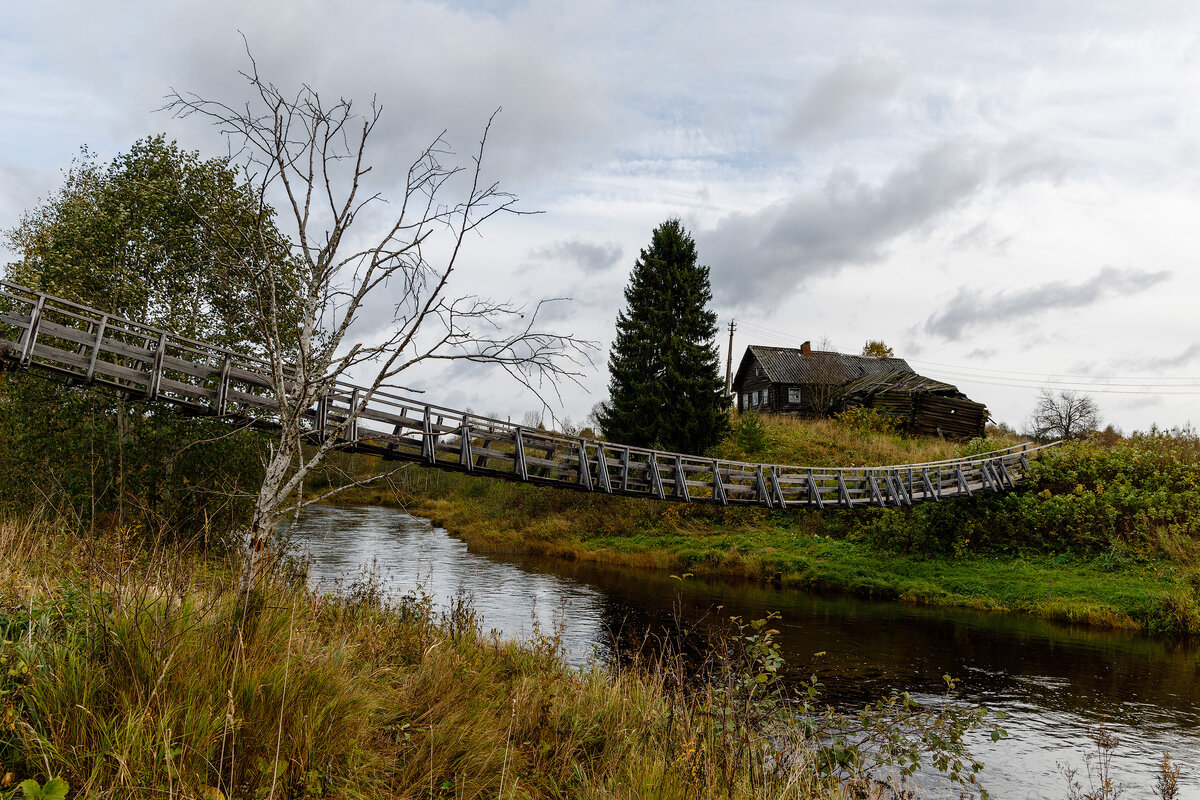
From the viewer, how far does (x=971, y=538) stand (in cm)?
2325

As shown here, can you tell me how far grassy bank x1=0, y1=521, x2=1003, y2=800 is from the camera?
2.84 metres

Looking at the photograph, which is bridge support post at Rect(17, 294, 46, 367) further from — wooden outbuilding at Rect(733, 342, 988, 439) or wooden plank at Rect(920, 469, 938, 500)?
wooden outbuilding at Rect(733, 342, 988, 439)

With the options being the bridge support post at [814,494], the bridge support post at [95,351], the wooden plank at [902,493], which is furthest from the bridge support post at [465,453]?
the wooden plank at [902,493]

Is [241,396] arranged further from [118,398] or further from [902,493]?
[902,493]

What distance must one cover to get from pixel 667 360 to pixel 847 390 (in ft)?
55.6

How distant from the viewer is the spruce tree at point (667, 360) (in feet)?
95.2

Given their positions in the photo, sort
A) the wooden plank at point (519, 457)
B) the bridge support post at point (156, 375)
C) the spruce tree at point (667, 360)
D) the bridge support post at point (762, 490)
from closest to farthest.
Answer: the bridge support post at point (156, 375) < the wooden plank at point (519, 457) < the bridge support post at point (762, 490) < the spruce tree at point (667, 360)

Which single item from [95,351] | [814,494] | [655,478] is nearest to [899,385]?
[814,494]

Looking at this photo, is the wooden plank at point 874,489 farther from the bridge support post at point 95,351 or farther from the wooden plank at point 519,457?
the bridge support post at point 95,351

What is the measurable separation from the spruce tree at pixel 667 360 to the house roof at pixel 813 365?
15233 mm

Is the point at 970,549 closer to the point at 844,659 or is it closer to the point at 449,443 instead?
the point at 844,659

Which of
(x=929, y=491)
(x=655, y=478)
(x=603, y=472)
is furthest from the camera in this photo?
(x=929, y=491)

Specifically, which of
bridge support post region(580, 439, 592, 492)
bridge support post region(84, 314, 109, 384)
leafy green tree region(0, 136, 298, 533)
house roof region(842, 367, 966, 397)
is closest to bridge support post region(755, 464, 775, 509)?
bridge support post region(580, 439, 592, 492)

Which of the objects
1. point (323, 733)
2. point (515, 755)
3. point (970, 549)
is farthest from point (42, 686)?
point (970, 549)
